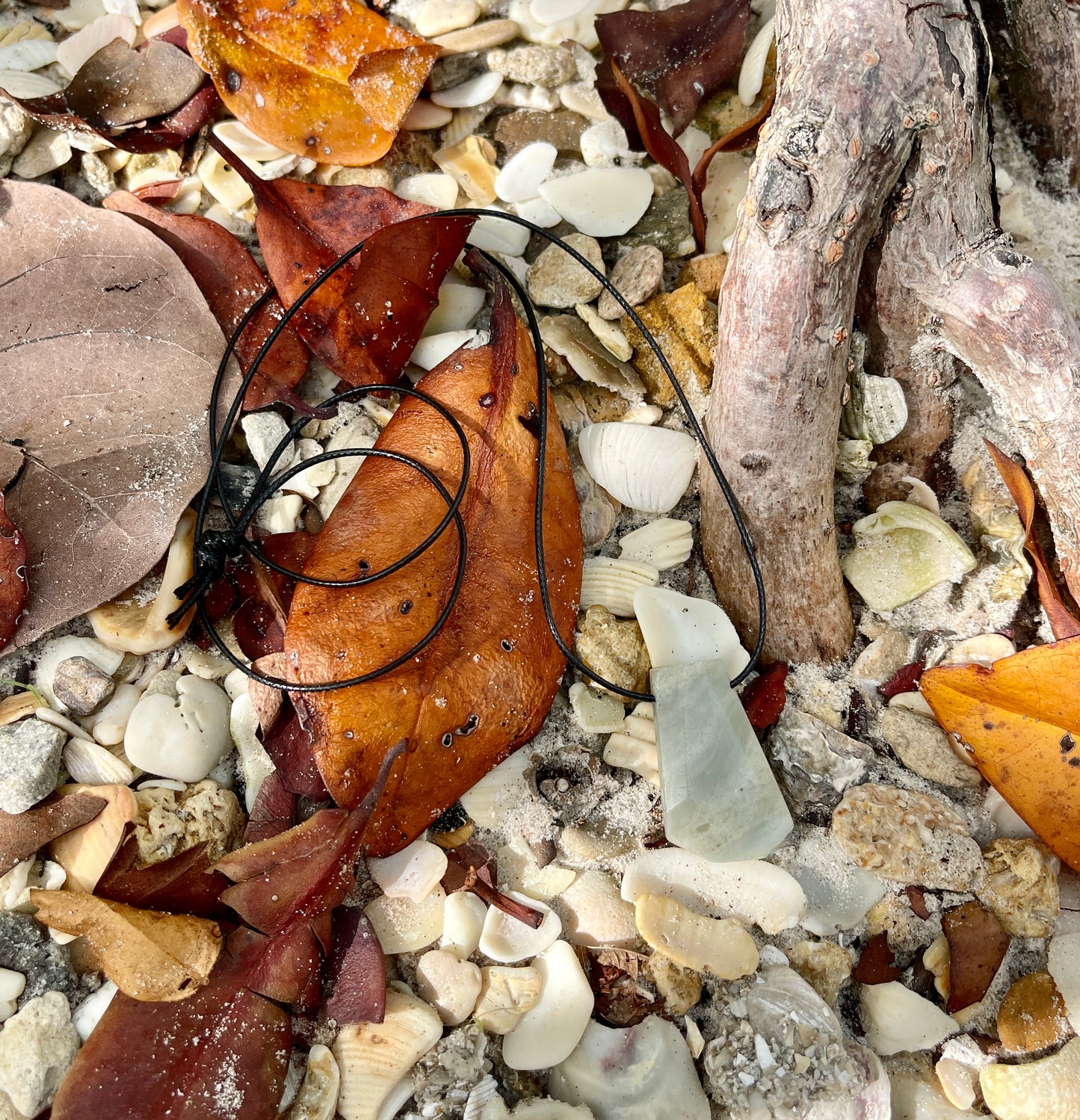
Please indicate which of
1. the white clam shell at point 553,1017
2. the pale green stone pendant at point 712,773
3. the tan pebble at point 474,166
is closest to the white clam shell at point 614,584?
the pale green stone pendant at point 712,773

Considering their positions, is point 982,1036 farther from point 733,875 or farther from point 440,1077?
point 440,1077

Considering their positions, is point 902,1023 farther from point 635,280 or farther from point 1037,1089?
point 635,280

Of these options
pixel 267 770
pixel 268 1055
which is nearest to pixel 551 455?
pixel 267 770

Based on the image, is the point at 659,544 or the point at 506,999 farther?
the point at 659,544

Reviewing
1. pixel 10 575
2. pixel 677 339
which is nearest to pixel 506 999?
pixel 10 575

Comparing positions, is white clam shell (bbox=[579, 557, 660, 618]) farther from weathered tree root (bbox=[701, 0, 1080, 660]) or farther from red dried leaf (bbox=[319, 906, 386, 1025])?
red dried leaf (bbox=[319, 906, 386, 1025])

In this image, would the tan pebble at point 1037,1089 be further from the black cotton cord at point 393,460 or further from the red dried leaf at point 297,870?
the red dried leaf at point 297,870

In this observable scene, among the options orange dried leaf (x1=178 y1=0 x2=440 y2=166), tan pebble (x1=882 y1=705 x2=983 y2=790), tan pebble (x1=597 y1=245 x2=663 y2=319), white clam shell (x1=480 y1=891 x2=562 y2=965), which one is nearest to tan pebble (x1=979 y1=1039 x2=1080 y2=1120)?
tan pebble (x1=882 y1=705 x2=983 y2=790)
